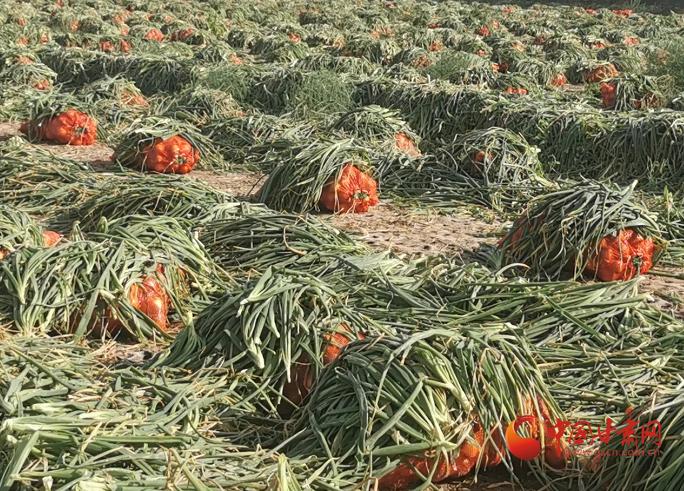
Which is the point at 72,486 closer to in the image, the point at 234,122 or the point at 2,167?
the point at 2,167

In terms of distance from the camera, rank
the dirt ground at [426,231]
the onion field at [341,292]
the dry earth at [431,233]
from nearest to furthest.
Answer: the onion field at [341,292] → the dry earth at [431,233] → the dirt ground at [426,231]

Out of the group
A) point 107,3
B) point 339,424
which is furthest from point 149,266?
point 107,3

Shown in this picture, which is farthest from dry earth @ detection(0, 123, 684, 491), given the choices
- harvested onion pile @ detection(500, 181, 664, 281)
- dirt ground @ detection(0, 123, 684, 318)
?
harvested onion pile @ detection(500, 181, 664, 281)

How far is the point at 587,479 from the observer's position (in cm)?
344

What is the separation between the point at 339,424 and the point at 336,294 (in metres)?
0.97

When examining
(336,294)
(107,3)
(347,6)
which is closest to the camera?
(336,294)

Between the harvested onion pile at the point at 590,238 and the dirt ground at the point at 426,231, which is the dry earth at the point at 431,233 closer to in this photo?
the dirt ground at the point at 426,231

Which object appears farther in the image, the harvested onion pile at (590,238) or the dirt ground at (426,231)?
the dirt ground at (426,231)

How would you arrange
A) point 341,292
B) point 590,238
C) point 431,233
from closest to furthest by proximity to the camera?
1. point 341,292
2. point 590,238
3. point 431,233

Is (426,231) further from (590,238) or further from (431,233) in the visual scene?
(590,238)

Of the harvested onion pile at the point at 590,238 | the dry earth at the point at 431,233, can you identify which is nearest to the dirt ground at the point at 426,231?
the dry earth at the point at 431,233

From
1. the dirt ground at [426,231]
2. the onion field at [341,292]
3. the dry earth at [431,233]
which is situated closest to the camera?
the onion field at [341,292]

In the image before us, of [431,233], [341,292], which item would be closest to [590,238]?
[431,233]

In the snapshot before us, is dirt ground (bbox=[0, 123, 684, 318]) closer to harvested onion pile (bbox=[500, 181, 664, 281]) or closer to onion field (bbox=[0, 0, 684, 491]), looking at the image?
onion field (bbox=[0, 0, 684, 491])
